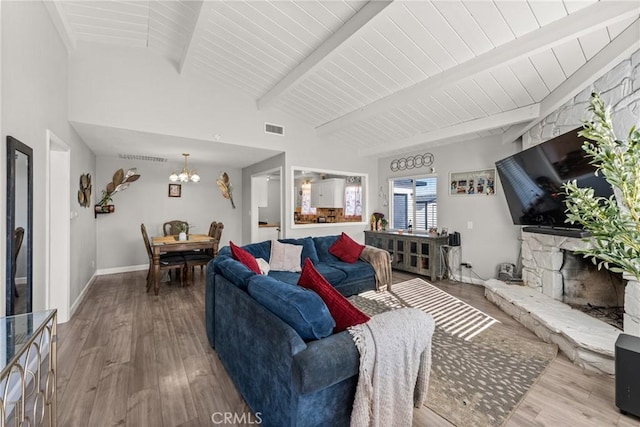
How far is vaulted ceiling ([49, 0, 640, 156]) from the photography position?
7.61ft

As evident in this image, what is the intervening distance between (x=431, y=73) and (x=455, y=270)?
135 inches

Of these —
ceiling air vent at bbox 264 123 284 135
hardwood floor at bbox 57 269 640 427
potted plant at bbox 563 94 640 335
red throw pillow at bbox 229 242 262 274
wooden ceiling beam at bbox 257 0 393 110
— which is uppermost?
wooden ceiling beam at bbox 257 0 393 110

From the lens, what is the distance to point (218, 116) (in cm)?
425

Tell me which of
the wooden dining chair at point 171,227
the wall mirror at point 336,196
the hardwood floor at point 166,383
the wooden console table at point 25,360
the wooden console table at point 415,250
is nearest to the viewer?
the wooden console table at point 25,360

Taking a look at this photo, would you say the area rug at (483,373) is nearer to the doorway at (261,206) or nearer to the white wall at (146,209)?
the doorway at (261,206)

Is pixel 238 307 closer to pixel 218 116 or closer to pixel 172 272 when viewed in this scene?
pixel 218 116

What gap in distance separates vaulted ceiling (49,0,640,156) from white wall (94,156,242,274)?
2836 mm

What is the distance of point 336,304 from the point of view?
5.16 feet

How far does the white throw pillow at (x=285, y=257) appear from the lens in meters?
3.70

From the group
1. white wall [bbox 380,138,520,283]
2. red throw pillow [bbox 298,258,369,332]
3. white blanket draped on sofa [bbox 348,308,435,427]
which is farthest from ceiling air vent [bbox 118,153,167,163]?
white blanket draped on sofa [bbox 348,308,435,427]

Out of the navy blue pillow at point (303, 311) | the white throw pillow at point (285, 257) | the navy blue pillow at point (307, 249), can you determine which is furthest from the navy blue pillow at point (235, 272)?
Result: the navy blue pillow at point (307, 249)

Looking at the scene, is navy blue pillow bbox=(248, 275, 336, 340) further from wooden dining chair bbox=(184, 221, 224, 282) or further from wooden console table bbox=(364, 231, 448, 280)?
wooden console table bbox=(364, 231, 448, 280)

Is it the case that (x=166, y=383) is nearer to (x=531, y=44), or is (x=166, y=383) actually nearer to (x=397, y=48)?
(x=397, y=48)

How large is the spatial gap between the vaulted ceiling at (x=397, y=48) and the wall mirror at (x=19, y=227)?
1738mm
